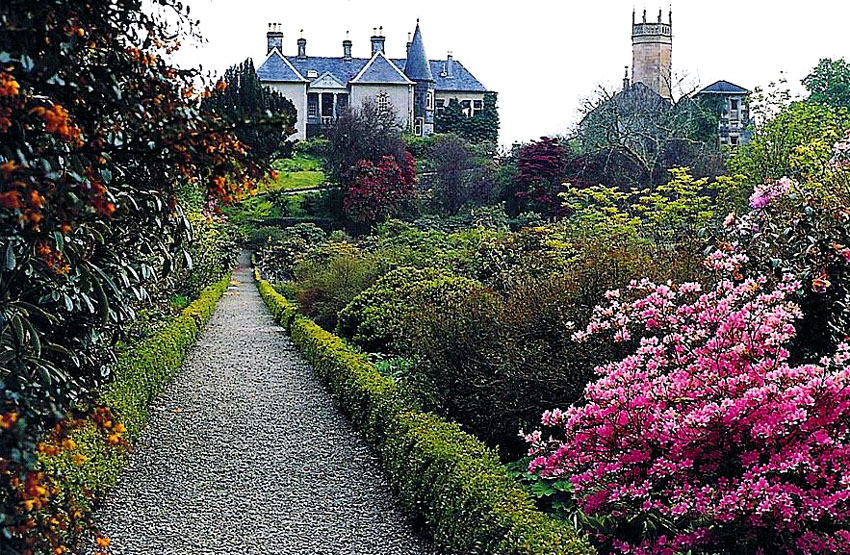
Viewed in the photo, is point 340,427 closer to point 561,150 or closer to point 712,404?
point 712,404

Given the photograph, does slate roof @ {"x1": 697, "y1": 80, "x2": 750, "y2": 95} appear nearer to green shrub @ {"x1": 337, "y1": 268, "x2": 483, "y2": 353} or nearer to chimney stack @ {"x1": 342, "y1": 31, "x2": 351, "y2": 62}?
chimney stack @ {"x1": 342, "y1": 31, "x2": 351, "y2": 62}

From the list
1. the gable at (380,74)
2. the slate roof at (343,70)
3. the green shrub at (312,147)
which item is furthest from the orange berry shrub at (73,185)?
the gable at (380,74)

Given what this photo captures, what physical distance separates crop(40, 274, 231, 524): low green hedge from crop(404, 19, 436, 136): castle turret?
39.7 m

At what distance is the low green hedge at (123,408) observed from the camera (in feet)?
14.0

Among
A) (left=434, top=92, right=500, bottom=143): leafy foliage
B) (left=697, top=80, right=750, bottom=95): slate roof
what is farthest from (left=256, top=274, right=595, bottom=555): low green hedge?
(left=434, top=92, right=500, bottom=143): leafy foliage

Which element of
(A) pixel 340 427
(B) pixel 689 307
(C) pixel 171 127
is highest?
(C) pixel 171 127

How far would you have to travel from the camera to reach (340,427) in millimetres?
7105

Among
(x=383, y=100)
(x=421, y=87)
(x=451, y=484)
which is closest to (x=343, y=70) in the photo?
(x=383, y=100)

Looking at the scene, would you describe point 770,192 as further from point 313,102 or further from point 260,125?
point 313,102

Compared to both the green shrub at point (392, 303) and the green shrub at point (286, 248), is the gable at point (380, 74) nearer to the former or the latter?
the green shrub at point (286, 248)

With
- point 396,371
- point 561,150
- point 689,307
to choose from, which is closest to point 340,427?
point 396,371

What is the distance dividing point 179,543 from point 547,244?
758 centimetres

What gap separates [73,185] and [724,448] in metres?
2.56

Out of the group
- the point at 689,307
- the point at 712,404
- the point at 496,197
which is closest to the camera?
the point at 712,404
